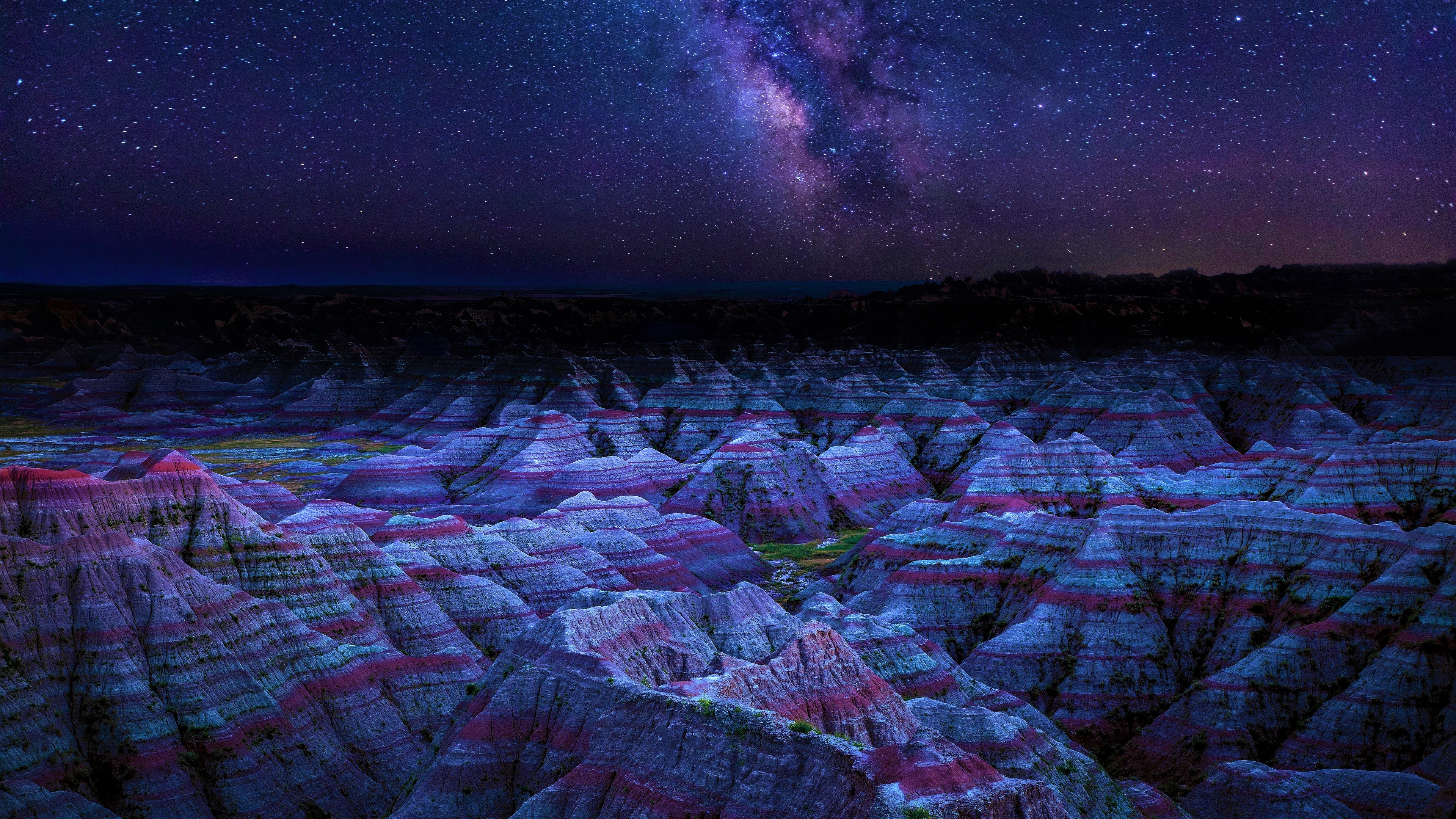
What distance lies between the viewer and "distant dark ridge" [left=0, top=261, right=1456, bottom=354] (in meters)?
134

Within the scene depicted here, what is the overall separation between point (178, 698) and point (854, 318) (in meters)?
157

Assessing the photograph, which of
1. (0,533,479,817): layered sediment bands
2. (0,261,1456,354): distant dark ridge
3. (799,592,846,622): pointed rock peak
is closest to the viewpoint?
(0,533,479,817): layered sediment bands

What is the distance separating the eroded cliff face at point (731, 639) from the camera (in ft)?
84.3

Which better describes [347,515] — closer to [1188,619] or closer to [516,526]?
[516,526]

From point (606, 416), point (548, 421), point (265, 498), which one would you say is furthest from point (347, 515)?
point (606, 416)

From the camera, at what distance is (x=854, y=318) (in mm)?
182500

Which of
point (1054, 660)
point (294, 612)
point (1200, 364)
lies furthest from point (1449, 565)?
point (1200, 364)

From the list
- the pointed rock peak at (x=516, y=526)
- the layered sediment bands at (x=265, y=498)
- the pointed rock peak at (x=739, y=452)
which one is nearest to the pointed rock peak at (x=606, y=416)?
the pointed rock peak at (x=739, y=452)

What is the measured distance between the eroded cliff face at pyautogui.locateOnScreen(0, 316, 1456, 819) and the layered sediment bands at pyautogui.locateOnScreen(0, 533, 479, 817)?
0.10 m

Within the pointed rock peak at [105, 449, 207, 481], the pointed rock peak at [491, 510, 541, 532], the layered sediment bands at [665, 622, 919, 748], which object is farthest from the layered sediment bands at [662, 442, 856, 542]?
the layered sediment bands at [665, 622, 919, 748]

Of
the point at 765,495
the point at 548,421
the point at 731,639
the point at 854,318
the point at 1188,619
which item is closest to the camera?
the point at 731,639

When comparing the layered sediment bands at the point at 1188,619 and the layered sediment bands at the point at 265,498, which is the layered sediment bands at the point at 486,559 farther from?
the layered sediment bands at the point at 1188,619

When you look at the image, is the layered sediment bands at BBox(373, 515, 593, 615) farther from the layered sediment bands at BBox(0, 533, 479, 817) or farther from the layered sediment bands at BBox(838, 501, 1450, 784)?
the layered sediment bands at BBox(838, 501, 1450, 784)

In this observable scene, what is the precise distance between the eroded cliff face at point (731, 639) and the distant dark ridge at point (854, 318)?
172ft
